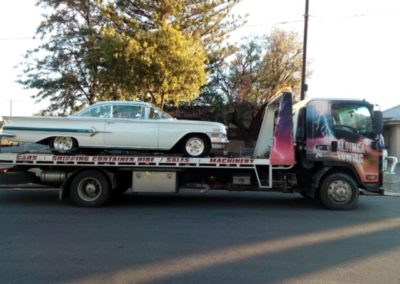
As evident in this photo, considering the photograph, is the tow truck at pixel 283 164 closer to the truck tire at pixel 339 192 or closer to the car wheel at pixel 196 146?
the truck tire at pixel 339 192

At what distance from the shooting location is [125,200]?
1266 cm

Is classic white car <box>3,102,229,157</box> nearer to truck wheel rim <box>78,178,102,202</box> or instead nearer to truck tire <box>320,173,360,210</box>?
truck wheel rim <box>78,178,102,202</box>

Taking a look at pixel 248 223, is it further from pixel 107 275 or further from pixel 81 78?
pixel 81 78

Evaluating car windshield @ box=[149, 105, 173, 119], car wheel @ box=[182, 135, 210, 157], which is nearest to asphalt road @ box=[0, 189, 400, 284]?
car wheel @ box=[182, 135, 210, 157]

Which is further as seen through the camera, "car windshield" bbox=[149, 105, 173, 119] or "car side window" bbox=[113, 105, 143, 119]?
"car windshield" bbox=[149, 105, 173, 119]

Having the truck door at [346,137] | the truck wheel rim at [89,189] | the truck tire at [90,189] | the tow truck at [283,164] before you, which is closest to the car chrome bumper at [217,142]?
the tow truck at [283,164]

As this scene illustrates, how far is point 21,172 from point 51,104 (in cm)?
1951

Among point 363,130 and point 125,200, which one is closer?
point 363,130

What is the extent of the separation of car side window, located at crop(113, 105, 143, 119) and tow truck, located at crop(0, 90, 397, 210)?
1.00 meters

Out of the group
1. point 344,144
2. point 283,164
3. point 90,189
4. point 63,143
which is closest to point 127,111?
point 63,143

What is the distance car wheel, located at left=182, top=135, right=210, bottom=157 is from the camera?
38.6 ft

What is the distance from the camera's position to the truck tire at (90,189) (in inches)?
448

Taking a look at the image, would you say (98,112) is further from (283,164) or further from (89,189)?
(283,164)

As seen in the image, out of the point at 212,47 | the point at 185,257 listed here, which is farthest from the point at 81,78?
the point at 185,257
